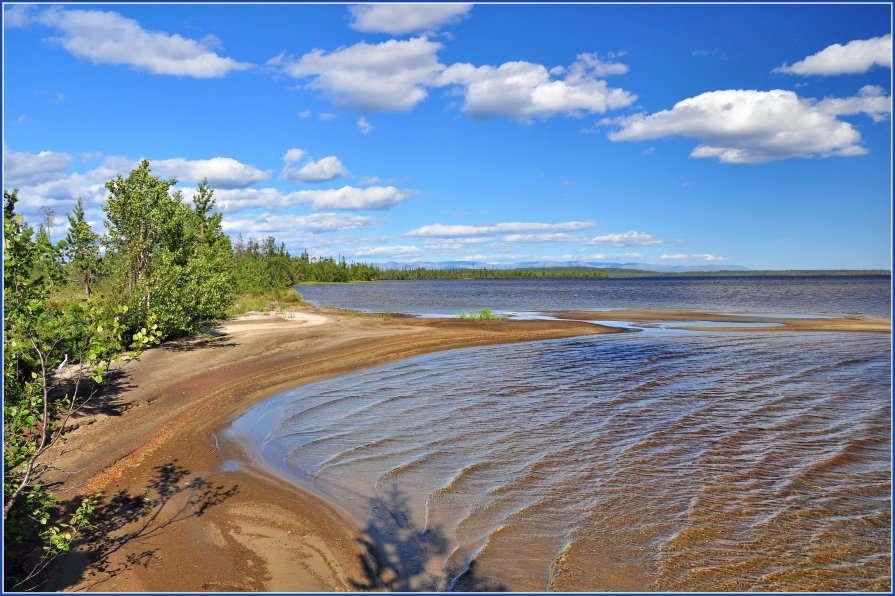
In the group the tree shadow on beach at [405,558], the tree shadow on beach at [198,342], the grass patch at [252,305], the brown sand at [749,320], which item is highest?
the grass patch at [252,305]

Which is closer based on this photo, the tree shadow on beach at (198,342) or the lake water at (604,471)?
the lake water at (604,471)

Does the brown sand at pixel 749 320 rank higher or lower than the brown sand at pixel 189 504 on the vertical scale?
higher

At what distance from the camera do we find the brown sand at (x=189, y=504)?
736 cm

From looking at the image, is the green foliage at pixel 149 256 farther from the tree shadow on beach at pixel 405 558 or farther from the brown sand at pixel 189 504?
the tree shadow on beach at pixel 405 558

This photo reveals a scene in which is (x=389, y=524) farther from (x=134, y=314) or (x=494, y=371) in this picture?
(x=134, y=314)

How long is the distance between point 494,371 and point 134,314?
14.0 metres

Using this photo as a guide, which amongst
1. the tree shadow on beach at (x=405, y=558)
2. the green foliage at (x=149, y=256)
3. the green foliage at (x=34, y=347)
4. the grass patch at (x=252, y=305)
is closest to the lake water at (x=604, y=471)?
the tree shadow on beach at (x=405, y=558)

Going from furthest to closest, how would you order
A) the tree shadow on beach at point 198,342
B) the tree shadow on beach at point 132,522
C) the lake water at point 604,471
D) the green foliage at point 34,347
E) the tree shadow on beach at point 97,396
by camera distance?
the tree shadow on beach at point 198,342 → the tree shadow on beach at point 97,396 → the lake water at point 604,471 → the tree shadow on beach at point 132,522 → the green foliage at point 34,347

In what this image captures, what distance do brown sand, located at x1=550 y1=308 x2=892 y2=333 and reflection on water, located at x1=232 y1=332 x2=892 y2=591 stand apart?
54.2 ft

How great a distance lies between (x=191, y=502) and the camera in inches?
377

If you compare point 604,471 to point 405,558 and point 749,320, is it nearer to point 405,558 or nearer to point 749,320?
point 405,558

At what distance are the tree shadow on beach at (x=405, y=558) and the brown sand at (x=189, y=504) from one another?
0.27 ft

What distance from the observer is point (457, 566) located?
7.92 meters

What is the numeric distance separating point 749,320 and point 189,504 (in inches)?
1751
